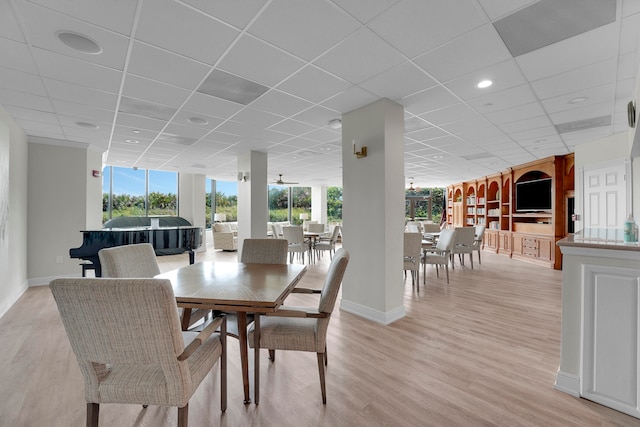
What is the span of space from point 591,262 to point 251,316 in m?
2.44

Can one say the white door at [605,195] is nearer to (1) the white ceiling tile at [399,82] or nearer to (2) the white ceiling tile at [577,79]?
(2) the white ceiling tile at [577,79]

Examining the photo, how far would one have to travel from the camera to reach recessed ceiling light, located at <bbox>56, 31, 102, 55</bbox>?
2.03 meters

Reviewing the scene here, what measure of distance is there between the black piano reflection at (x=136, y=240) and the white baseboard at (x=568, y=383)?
475 cm

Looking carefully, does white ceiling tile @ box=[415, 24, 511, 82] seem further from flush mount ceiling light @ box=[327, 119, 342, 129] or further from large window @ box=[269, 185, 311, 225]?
large window @ box=[269, 185, 311, 225]

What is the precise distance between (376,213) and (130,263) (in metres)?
2.43

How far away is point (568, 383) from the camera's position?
Answer: 6.45 ft

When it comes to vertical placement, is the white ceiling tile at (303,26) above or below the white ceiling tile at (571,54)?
below

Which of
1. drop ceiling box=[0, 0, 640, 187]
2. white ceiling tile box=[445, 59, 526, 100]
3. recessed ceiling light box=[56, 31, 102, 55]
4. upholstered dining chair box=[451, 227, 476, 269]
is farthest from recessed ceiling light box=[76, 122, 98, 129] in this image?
upholstered dining chair box=[451, 227, 476, 269]

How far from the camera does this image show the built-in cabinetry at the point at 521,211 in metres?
6.39

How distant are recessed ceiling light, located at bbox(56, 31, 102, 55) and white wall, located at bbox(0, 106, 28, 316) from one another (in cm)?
208

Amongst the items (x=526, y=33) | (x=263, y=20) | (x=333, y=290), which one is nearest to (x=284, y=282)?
(x=333, y=290)

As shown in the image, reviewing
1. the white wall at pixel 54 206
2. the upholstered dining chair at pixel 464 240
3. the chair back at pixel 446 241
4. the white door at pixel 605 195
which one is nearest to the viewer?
the white door at pixel 605 195

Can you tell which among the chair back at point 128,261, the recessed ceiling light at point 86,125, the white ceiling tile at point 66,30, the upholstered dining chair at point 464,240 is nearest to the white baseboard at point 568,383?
the chair back at point 128,261

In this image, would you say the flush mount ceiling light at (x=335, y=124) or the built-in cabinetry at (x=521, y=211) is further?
the built-in cabinetry at (x=521, y=211)
